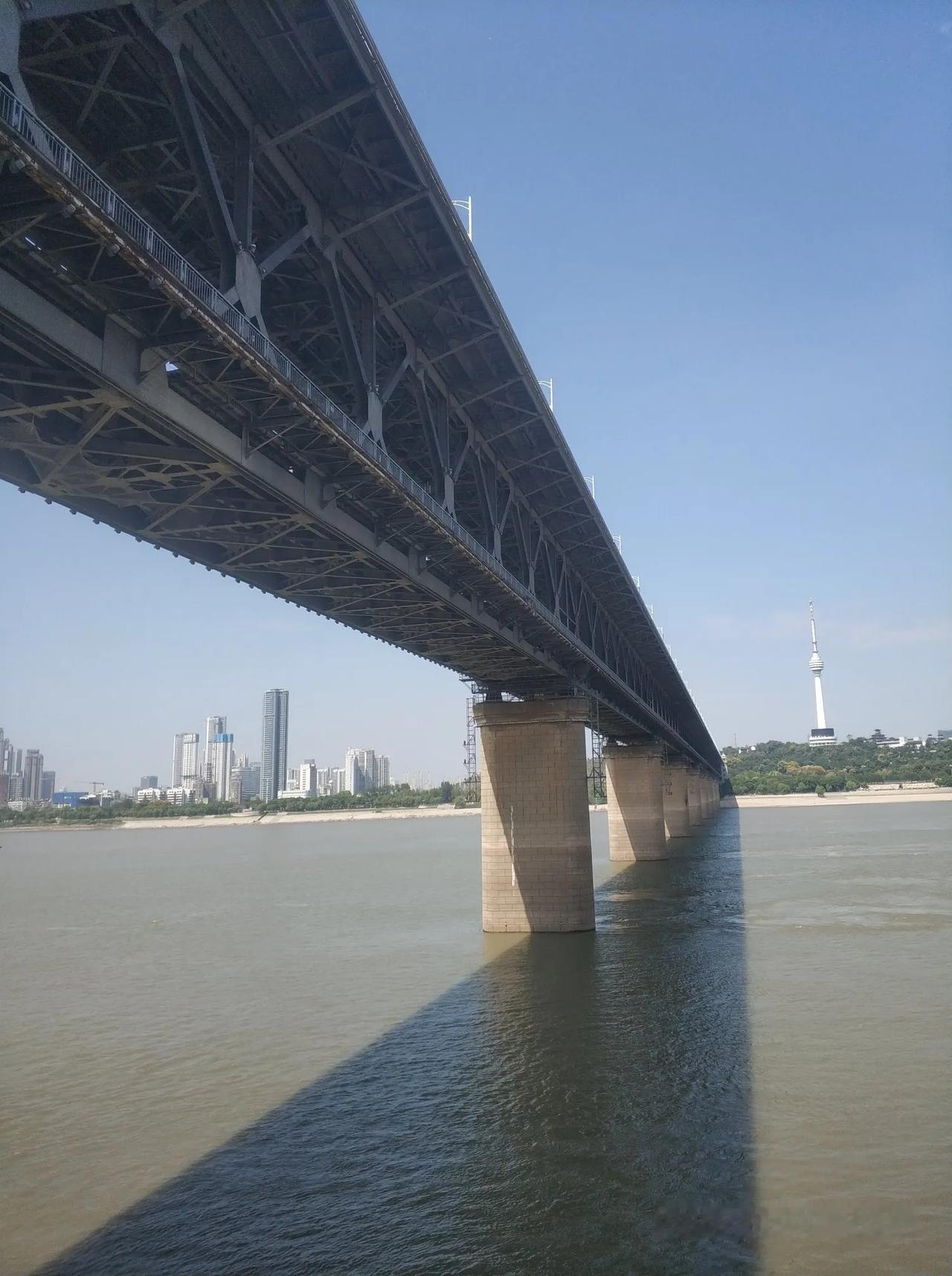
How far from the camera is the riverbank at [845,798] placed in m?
156

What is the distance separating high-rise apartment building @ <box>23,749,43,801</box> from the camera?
145 m

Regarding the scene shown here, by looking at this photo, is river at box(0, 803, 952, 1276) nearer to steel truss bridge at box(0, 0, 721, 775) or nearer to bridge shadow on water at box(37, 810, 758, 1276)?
bridge shadow on water at box(37, 810, 758, 1276)

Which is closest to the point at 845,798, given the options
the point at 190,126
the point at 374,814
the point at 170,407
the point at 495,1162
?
the point at 374,814

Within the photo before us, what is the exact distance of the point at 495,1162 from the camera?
1470 cm

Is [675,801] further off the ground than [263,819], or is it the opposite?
[675,801]

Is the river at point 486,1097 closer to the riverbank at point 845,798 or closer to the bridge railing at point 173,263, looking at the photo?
the bridge railing at point 173,263

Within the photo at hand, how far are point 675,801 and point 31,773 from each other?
336ft

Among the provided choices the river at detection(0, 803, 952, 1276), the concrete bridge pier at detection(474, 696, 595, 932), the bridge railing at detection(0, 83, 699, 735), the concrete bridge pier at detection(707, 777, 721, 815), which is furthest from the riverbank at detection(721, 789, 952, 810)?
the bridge railing at detection(0, 83, 699, 735)

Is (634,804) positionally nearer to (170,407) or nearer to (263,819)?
(170,407)

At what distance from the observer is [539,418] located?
78.1 feet

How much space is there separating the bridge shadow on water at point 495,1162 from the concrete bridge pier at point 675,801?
240 ft

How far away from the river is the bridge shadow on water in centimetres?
6

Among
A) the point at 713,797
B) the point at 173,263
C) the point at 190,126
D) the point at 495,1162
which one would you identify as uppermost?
the point at 190,126

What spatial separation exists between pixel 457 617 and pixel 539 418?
260 inches
